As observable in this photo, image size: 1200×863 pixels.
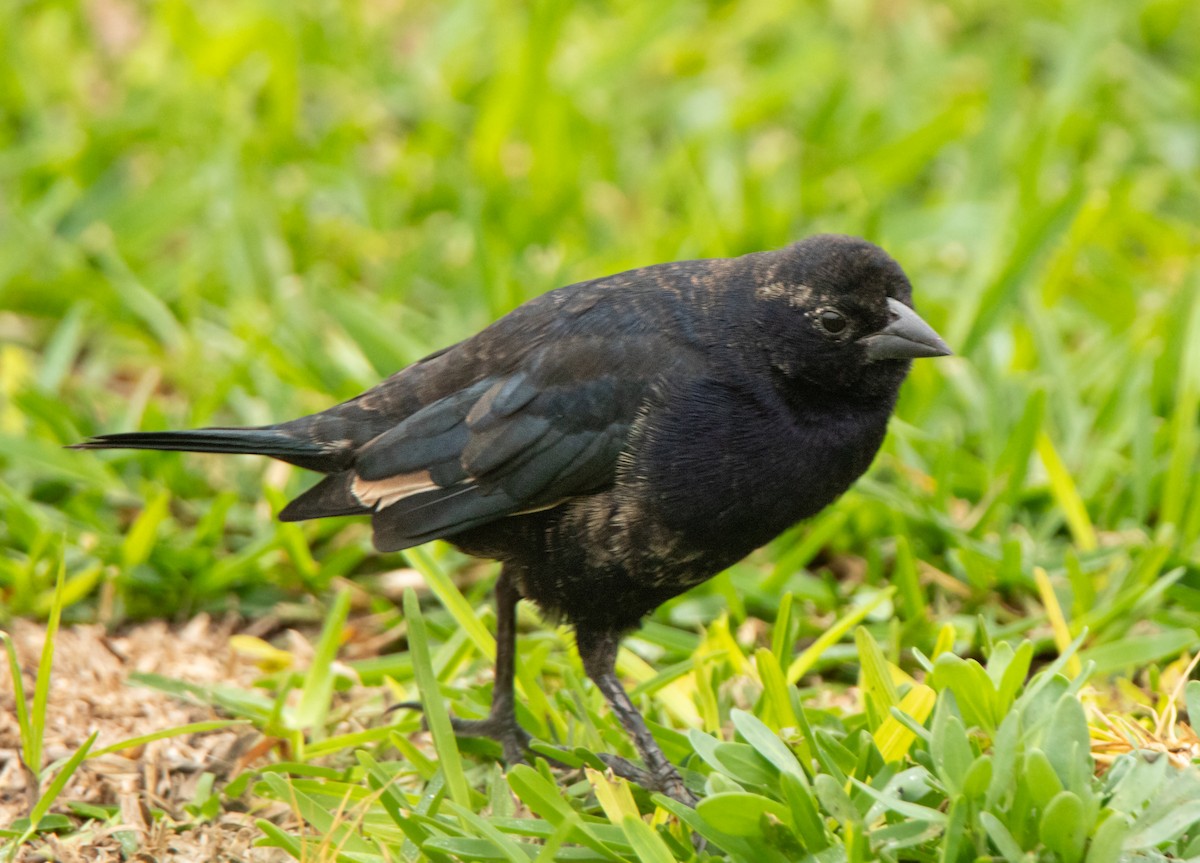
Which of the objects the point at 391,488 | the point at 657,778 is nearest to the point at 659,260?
the point at 391,488

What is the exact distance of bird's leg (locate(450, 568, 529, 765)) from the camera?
357cm

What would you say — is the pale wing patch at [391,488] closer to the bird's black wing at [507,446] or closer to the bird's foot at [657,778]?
the bird's black wing at [507,446]

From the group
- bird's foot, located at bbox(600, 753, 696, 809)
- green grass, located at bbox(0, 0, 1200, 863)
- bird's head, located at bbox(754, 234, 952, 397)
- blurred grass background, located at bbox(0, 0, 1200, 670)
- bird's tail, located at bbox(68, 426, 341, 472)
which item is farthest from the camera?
blurred grass background, located at bbox(0, 0, 1200, 670)

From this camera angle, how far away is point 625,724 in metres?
3.38

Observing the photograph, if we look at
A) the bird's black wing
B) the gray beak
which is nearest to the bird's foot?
the bird's black wing

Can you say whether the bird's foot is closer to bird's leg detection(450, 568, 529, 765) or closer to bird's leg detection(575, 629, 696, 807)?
bird's leg detection(575, 629, 696, 807)

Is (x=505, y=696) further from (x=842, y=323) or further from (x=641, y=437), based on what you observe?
(x=842, y=323)

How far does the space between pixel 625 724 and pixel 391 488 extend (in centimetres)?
79

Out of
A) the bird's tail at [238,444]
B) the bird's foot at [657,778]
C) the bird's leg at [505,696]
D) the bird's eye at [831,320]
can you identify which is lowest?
the bird's foot at [657,778]

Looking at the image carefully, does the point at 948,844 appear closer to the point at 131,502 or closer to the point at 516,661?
the point at 516,661

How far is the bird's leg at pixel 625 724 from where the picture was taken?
10.7ft

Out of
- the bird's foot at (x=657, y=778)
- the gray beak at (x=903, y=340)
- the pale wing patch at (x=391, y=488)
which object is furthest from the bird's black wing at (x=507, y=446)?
the bird's foot at (x=657, y=778)

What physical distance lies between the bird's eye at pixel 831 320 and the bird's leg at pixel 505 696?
100 cm

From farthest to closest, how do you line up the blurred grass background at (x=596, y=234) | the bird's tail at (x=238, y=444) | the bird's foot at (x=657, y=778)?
1. the blurred grass background at (x=596, y=234)
2. the bird's tail at (x=238, y=444)
3. the bird's foot at (x=657, y=778)
